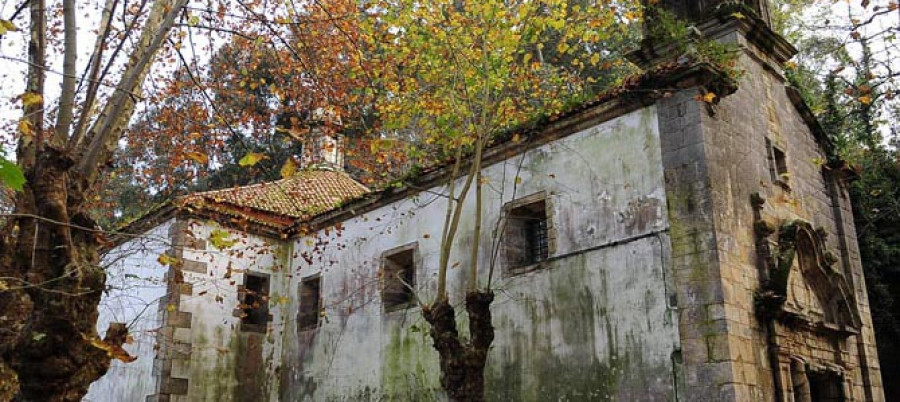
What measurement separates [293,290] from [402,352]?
3.97 metres

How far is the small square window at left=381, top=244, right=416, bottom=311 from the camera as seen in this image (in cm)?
1287

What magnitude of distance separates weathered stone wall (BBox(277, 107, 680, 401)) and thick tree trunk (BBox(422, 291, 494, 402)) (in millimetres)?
1575

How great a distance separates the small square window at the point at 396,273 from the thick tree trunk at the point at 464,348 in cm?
397

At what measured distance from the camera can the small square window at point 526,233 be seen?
10.9 metres

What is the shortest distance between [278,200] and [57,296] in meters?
10.5

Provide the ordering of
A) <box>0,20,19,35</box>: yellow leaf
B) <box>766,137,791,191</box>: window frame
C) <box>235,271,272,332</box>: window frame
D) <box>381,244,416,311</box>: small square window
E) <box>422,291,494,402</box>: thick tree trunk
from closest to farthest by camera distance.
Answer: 1. <box>0,20,19,35</box>: yellow leaf
2. <box>422,291,494,402</box>: thick tree trunk
3. <box>766,137,791,191</box>: window frame
4. <box>381,244,416,311</box>: small square window
5. <box>235,271,272,332</box>: window frame

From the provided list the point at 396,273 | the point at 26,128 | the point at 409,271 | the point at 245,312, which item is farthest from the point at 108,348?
the point at 245,312

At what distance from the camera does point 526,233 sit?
1127 centimetres

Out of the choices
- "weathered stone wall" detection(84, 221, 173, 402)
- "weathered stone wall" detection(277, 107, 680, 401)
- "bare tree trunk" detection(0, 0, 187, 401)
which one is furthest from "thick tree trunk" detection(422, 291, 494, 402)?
"weathered stone wall" detection(84, 221, 173, 402)

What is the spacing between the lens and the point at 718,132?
929cm

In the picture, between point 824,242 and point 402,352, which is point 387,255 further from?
point 824,242

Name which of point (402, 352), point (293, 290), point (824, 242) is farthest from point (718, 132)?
point (293, 290)

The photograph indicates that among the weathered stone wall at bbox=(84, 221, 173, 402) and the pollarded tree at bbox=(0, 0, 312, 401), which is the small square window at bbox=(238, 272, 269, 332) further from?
the pollarded tree at bbox=(0, 0, 312, 401)

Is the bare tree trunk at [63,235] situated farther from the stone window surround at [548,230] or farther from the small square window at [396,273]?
the small square window at [396,273]
